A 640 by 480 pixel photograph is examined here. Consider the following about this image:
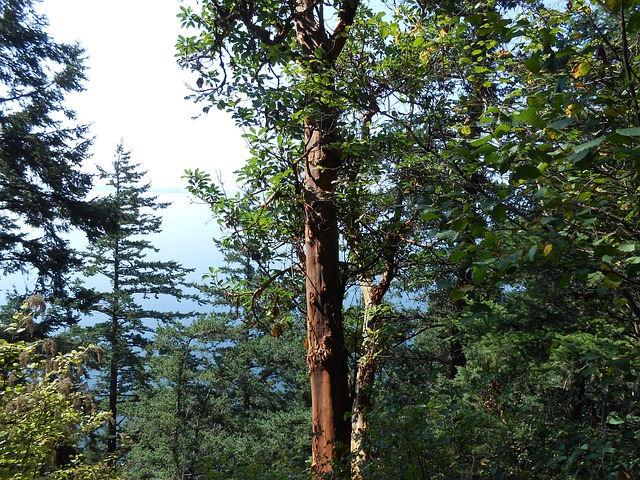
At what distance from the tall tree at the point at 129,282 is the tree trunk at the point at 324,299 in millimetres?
15803

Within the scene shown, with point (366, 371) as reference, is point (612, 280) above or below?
above

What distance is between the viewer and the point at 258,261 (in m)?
4.53

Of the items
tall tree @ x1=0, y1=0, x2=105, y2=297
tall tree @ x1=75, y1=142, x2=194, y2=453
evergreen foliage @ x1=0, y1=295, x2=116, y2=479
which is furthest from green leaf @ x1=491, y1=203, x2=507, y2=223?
tall tree @ x1=75, y1=142, x2=194, y2=453

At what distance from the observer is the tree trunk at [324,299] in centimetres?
388

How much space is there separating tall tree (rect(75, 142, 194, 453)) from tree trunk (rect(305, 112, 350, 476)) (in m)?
15.8

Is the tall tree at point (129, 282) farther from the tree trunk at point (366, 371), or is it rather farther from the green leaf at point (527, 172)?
the green leaf at point (527, 172)

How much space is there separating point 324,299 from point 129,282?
1798cm

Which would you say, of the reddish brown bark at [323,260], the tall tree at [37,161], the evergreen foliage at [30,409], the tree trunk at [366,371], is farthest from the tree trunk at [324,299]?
the tall tree at [37,161]

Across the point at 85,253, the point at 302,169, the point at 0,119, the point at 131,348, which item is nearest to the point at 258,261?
the point at 302,169

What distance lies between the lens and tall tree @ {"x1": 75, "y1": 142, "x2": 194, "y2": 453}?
18297 millimetres

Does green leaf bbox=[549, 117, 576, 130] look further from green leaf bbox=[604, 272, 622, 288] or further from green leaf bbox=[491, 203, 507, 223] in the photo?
Result: green leaf bbox=[604, 272, 622, 288]

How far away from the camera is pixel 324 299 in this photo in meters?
4.02

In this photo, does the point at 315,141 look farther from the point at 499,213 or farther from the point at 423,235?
the point at 499,213

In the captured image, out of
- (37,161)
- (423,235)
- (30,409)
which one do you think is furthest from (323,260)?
(37,161)
